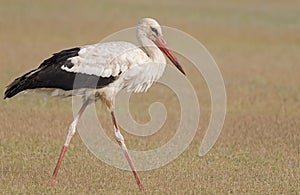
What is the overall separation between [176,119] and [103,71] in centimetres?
501

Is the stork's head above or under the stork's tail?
above

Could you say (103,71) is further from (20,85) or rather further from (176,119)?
(176,119)

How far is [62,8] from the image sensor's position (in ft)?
108

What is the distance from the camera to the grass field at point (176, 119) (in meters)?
8.65

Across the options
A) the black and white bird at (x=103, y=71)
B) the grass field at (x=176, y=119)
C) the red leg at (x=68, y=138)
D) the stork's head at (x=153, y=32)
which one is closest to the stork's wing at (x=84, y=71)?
the black and white bird at (x=103, y=71)

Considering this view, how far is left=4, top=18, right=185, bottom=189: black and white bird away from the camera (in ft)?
27.9

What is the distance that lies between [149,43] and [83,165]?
6.09 ft

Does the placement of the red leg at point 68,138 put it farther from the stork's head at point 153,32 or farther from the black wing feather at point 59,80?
the stork's head at point 153,32

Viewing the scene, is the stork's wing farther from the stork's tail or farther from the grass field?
the grass field

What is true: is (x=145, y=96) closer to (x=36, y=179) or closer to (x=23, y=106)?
(x=23, y=106)

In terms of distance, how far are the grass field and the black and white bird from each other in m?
0.57

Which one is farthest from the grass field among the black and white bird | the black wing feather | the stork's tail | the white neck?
the white neck

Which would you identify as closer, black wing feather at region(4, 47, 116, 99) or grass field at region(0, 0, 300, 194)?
black wing feather at region(4, 47, 116, 99)

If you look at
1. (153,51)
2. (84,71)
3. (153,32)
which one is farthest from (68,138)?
(153,32)
